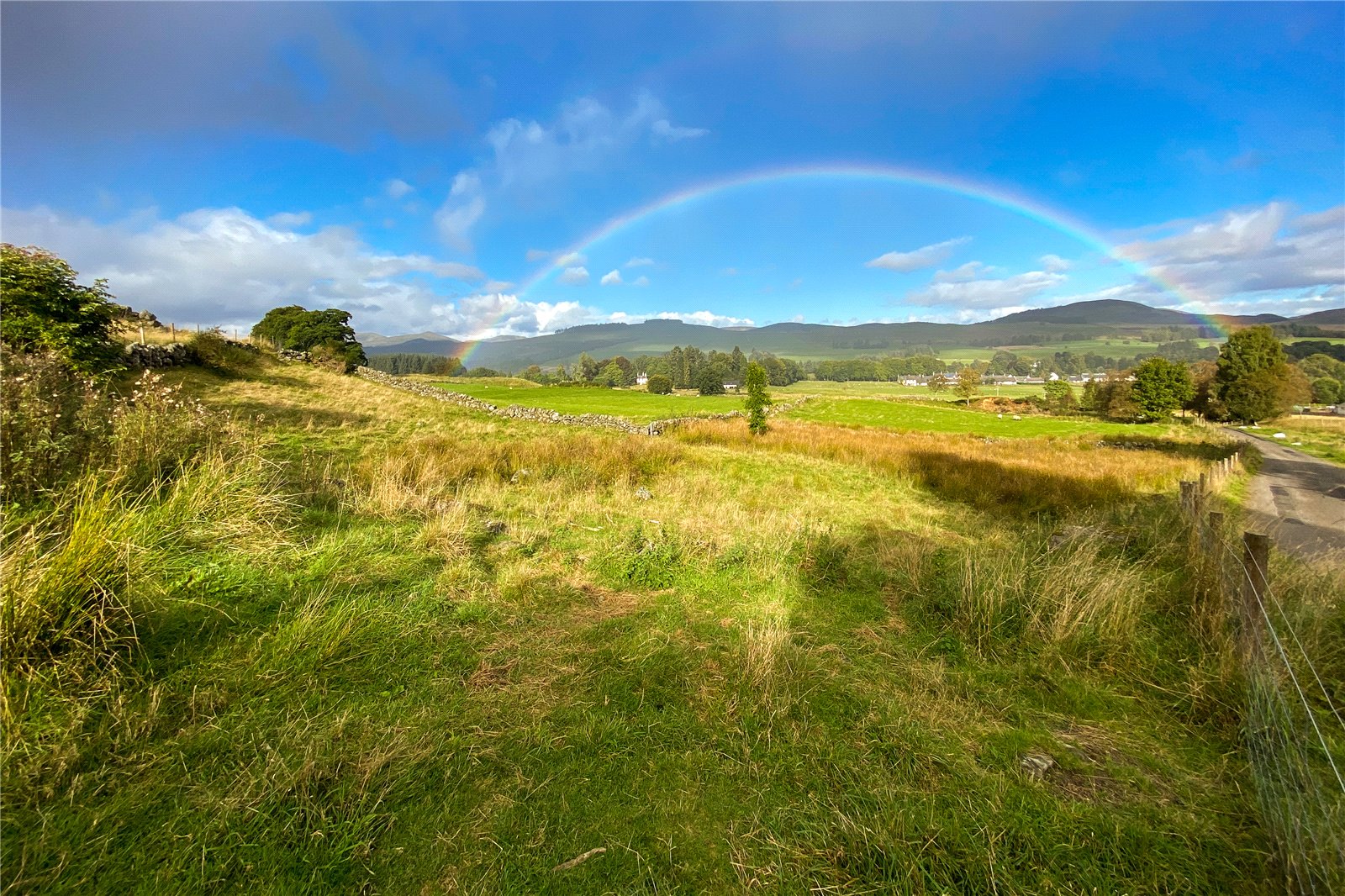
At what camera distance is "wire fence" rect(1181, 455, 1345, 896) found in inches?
95.6

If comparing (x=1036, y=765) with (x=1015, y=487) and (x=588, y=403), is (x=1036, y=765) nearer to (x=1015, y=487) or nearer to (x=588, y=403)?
(x=1015, y=487)

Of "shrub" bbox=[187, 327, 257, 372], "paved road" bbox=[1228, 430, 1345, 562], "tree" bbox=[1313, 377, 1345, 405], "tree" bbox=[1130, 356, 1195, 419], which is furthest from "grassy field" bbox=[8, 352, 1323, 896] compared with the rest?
"tree" bbox=[1313, 377, 1345, 405]

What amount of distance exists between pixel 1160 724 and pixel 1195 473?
19796 millimetres

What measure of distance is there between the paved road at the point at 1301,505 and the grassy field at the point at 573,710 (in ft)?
17.3

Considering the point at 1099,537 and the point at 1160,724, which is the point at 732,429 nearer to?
the point at 1099,537

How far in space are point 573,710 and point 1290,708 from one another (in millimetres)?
6022

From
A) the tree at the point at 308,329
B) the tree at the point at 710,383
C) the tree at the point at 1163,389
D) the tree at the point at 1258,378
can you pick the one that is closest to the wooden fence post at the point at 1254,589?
the tree at the point at 308,329

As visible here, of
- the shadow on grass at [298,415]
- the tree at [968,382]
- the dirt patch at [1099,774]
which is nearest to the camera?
the dirt patch at [1099,774]

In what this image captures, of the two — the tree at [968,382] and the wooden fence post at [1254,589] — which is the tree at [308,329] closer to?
the wooden fence post at [1254,589]

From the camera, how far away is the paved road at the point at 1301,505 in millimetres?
9008

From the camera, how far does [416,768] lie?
9.36 ft

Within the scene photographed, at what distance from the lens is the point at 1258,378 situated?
4319 centimetres

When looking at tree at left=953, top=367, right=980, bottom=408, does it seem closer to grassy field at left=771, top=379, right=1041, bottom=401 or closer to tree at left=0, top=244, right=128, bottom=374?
grassy field at left=771, top=379, right=1041, bottom=401

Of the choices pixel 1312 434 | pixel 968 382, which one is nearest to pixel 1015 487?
pixel 1312 434
